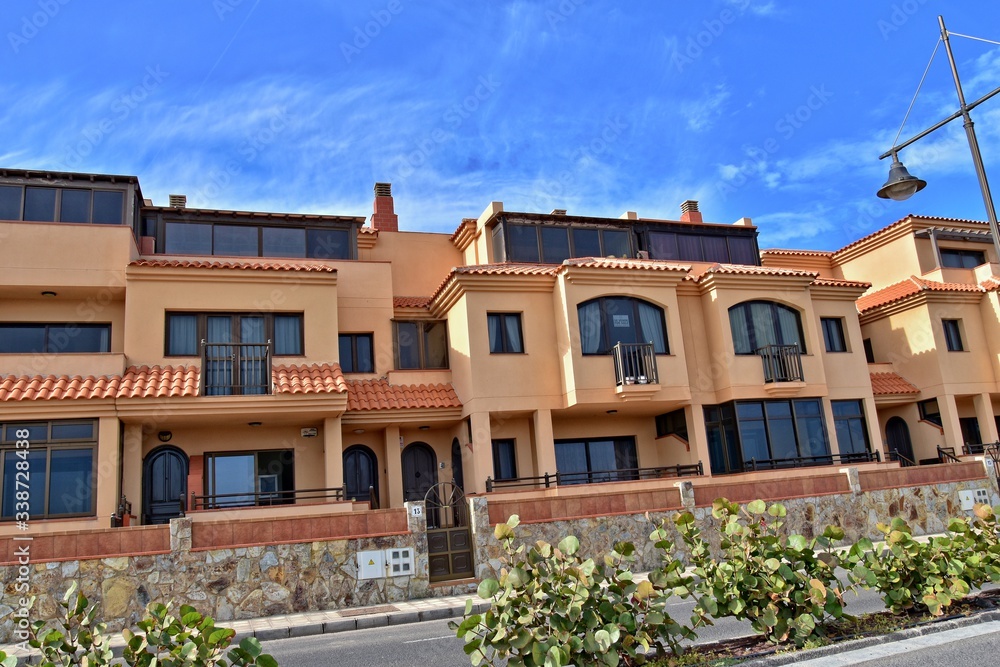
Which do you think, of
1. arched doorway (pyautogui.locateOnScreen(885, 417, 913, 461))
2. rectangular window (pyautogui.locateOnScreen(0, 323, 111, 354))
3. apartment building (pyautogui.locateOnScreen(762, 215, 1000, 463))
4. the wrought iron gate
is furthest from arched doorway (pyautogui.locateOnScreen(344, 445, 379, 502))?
arched doorway (pyautogui.locateOnScreen(885, 417, 913, 461))

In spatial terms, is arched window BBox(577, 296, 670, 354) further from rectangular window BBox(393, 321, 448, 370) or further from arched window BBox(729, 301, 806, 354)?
rectangular window BBox(393, 321, 448, 370)

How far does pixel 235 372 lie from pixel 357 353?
4.36 m

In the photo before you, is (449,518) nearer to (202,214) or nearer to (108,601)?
(108,601)

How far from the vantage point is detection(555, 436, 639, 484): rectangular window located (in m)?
22.2

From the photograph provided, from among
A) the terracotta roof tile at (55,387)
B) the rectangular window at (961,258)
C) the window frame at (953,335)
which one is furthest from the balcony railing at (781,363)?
the terracotta roof tile at (55,387)

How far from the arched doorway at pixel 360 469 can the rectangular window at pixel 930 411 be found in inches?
737

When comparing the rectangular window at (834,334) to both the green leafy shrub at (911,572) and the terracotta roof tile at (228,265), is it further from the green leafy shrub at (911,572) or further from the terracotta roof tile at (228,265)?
the green leafy shrub at (911,572)

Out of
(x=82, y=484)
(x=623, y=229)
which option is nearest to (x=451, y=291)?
(x=623, y=229)

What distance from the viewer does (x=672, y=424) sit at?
22.8m

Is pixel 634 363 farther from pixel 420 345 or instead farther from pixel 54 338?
pixel 54 338

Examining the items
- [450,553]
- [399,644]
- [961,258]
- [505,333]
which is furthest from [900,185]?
[961,258]

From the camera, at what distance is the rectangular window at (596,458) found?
2219cm

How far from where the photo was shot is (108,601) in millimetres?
13203

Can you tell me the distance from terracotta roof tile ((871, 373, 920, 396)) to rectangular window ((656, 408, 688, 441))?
7.53 m
